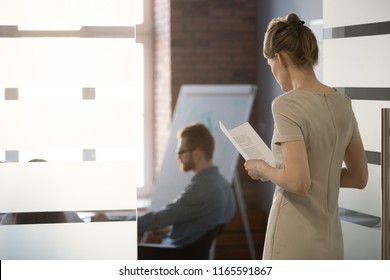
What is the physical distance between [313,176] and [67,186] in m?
0.95

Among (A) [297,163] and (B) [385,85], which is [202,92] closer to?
(B) [385,85]

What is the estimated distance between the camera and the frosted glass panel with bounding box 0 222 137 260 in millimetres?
2820

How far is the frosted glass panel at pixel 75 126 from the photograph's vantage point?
9.23ft

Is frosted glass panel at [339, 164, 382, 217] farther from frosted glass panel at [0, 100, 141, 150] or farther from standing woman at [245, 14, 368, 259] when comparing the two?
frosted glass panel at [0, 100, 141, 150]

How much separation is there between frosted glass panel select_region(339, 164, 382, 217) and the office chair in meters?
1.40

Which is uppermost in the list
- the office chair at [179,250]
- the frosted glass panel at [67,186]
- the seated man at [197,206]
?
the frosted glass panel at [67,186]

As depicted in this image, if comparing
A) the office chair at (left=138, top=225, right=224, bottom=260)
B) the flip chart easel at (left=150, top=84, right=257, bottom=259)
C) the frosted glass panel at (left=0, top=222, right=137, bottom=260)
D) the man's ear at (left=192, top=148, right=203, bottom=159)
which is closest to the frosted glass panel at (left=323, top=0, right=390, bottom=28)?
the frosted glass panel at (left=0, top=222, right=137, bottom=260)

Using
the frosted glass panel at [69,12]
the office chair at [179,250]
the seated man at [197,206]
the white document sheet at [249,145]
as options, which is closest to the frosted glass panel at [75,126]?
the frosted glass panel at [69,12]

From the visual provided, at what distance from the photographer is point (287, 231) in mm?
2527

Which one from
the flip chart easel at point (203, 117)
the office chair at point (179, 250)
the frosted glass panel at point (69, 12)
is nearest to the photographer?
the frosted glass panel at point (69, 12)

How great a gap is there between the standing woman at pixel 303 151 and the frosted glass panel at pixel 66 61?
0.61m

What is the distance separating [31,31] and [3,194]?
62 centimetres

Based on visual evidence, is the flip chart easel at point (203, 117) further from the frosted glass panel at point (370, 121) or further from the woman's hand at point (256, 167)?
the woman's hand at point (256, 167)

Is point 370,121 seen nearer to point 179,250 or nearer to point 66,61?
point 66,61
